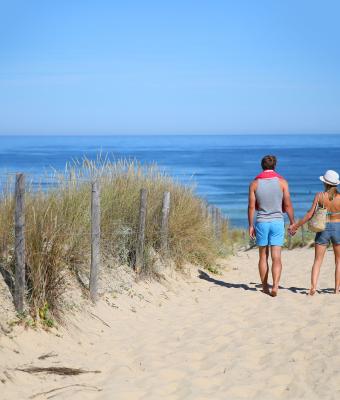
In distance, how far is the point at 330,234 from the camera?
7.79m

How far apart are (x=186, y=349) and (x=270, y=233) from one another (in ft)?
8.07

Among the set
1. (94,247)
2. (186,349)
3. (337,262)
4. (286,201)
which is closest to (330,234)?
(337,262)

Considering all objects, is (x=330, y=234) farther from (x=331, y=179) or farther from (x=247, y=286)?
(x=247, y=286)

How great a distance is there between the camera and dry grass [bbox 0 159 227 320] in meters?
5.98

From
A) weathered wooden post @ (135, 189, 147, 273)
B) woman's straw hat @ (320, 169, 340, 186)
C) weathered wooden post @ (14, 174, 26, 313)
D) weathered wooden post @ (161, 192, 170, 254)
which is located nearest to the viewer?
weathered wooden post @ (14, 174, 26, 313)

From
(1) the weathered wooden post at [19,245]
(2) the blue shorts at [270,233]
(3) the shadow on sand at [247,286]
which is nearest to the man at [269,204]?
(2) the blue shorts at [270,233]

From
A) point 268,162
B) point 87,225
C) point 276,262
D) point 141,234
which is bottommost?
point 276,262

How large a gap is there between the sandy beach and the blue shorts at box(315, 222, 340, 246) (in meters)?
0.80

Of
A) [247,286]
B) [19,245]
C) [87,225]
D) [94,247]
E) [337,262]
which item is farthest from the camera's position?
[247,286]

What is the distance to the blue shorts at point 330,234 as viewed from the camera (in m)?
7.77

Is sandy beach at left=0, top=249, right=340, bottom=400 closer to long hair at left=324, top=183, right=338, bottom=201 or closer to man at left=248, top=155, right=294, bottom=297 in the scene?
man at left=248, top=155, right=294, bottom=297

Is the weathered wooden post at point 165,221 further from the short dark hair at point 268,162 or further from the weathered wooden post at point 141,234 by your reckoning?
the short dark hair at point 268,162

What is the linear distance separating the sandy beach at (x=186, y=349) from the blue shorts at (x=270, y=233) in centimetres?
A: 84

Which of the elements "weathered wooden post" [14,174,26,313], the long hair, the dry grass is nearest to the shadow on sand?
the dry grass
